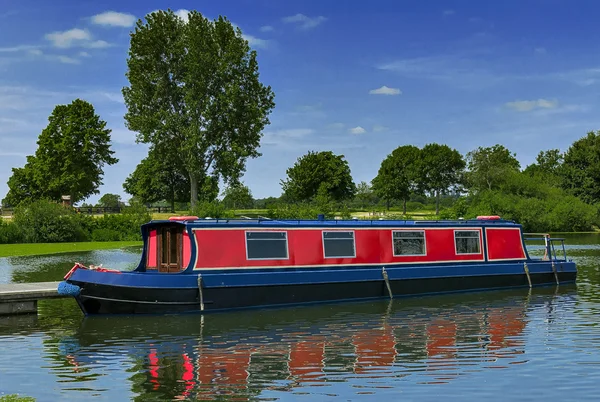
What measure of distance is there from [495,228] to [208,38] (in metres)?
37.3

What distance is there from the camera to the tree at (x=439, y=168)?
99.9 meters

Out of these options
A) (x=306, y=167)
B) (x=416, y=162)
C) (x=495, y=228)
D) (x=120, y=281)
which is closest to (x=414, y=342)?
(x=120, y=281)

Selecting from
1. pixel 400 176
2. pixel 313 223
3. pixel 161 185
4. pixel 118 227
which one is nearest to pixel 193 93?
pixel 118 227

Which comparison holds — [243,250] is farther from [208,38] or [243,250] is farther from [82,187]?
[82,187]

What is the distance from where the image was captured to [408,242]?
23.5 m

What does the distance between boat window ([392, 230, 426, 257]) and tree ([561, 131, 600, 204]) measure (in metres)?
68.2

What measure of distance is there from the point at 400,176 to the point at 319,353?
8774 cm

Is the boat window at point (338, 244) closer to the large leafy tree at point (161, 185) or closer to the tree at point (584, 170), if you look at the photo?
the large leafy tree at point (161, 185)

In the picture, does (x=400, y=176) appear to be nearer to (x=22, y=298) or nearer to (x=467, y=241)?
(x=467, y=241)

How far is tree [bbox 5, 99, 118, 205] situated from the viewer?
68312 millimetres

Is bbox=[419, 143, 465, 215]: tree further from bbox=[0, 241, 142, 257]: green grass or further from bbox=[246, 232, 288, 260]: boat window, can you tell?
bbox=[246, 232, 288, 260]: boat window

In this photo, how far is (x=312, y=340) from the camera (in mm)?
15438

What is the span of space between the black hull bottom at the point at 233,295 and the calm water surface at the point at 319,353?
0.41 metres

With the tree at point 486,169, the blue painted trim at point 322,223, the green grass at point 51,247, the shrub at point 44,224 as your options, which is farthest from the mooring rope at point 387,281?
the tree at point 486,169
